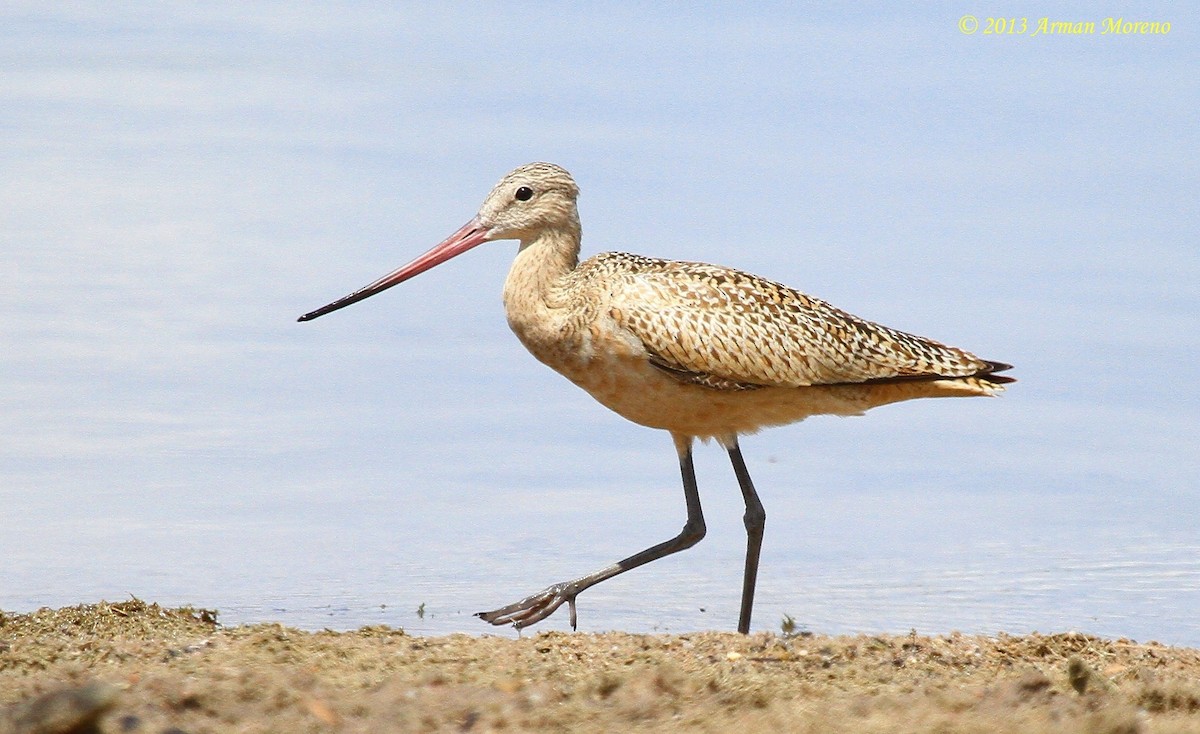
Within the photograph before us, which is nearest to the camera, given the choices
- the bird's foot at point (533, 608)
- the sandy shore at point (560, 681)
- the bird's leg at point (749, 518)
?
the sandy shore at point (560, 681)

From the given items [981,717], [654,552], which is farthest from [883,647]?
[654,552]

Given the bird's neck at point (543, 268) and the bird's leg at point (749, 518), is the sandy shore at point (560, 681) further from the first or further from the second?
the bird's neck at point (543, 268)

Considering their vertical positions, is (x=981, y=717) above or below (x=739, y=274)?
below

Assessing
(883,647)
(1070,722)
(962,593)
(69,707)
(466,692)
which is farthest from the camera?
(962,593)

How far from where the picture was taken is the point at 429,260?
8844mm

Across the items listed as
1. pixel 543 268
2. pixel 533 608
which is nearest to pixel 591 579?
pixel 533 608

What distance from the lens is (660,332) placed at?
25.7ft

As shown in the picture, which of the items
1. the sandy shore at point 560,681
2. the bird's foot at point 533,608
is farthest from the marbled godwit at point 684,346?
the sandy shore at point 560,681

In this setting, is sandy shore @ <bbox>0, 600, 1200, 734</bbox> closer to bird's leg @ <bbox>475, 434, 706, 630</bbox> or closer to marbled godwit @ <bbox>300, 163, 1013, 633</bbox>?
bird's leg @ <bbox>475, 434, 706, 630</bbox>

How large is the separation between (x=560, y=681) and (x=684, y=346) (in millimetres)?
2818

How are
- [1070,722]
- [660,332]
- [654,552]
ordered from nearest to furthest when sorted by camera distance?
1. [1070,722]
2. [660,332]
3. [654,552]

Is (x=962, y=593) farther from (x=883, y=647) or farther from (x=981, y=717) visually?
(x=981, y=717)

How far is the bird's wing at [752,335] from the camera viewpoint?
26.0ft

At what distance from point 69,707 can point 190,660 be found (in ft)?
6.19
